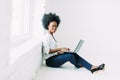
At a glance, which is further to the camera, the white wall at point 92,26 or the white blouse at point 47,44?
the white wall at point 92,26

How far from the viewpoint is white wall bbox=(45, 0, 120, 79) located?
529 centimetres

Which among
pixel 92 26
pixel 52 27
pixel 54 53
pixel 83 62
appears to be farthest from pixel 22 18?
pixel 92 26

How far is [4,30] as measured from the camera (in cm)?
141

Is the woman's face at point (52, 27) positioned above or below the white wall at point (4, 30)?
below

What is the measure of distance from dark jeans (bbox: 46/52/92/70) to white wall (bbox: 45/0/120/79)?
1.64 m

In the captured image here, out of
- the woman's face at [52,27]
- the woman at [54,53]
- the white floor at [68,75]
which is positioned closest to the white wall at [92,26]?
the woman at [54,53]

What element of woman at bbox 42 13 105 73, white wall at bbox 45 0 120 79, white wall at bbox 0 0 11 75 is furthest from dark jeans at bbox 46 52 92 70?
white wall at bbox 0 0 11 75

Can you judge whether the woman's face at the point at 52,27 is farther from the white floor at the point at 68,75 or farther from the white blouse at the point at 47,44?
the white floor at the point at 68,75

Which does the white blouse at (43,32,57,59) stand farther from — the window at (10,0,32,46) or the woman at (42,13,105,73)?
Answer: the window at (10,0,32,46)

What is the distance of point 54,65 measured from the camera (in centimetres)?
367

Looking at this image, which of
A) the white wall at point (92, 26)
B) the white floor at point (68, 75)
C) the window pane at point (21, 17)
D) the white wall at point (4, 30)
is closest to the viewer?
the white wall at point (4, 30)

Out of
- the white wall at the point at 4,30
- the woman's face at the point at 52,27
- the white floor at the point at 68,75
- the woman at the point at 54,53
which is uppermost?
the white wall at the point at 4,30

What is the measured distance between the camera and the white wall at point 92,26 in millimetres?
5289

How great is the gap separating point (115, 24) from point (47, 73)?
2585mm
